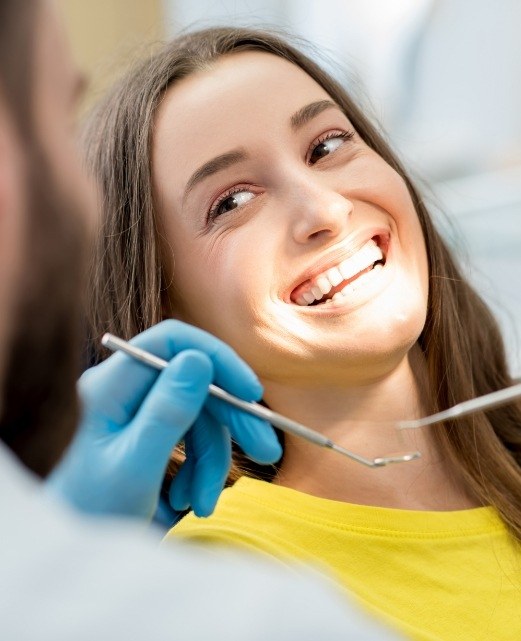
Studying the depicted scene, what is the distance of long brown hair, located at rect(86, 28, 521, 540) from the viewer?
4.59 feet

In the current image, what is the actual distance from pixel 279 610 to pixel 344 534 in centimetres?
78

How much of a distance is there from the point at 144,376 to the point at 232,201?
33 cm

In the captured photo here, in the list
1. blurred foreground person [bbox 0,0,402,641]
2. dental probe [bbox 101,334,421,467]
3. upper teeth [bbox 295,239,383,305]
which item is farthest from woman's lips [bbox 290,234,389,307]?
blurred foreground person [bbox 0,0,402,641]

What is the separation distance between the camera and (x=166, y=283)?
4.71 feet

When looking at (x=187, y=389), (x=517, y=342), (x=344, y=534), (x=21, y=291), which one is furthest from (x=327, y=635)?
(x=517, y=342)

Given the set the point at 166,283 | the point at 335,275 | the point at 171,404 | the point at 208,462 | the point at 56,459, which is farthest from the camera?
the point at 166,283

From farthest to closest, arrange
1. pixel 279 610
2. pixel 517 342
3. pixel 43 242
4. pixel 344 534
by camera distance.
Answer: pixel 517 342 → pixel 344 534 → pixel 43 242 → pixel 279 610

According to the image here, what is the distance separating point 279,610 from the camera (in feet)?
1.73

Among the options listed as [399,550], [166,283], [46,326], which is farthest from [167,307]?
[46,326]

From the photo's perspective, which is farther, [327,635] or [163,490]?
[163,490]

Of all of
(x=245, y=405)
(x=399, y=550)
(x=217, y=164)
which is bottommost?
(x=399, y=550)

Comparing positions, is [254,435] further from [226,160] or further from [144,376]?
[226,160]

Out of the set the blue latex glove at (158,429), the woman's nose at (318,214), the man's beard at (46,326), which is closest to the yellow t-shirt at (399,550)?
the blue latex glove at (158,429)

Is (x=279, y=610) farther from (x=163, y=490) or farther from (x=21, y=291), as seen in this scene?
(x=163, y=490)
